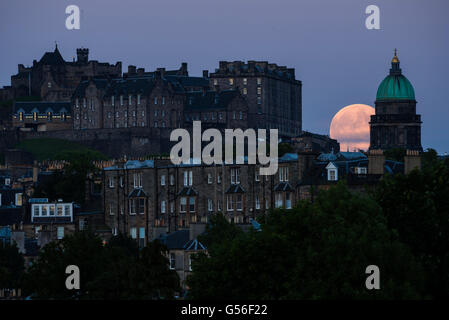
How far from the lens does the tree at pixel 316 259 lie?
64.2 m

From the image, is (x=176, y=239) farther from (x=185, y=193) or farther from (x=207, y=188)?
(x=185, y=193)

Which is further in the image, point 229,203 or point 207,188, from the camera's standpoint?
point 207,188

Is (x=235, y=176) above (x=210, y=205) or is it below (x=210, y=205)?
above

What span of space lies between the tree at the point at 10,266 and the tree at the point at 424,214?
26146mm

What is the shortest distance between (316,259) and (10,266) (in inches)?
1470

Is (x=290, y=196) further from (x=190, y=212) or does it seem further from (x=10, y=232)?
(x=10, y=232)

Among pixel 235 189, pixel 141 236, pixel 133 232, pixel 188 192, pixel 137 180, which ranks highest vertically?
pixel 137 180

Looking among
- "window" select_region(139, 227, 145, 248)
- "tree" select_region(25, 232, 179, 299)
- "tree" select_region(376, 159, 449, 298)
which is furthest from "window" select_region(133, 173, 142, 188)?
"tree" select_region(376, 159, 449, 298)

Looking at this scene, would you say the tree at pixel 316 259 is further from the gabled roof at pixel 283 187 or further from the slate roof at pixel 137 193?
the slate roof at pixel 137 193

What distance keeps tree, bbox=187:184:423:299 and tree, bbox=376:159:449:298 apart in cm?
219

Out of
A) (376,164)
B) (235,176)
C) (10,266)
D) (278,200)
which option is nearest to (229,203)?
(235,176)

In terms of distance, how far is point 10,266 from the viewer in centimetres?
9875

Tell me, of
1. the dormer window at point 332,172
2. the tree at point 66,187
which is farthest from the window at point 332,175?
the tree at point 66,187
